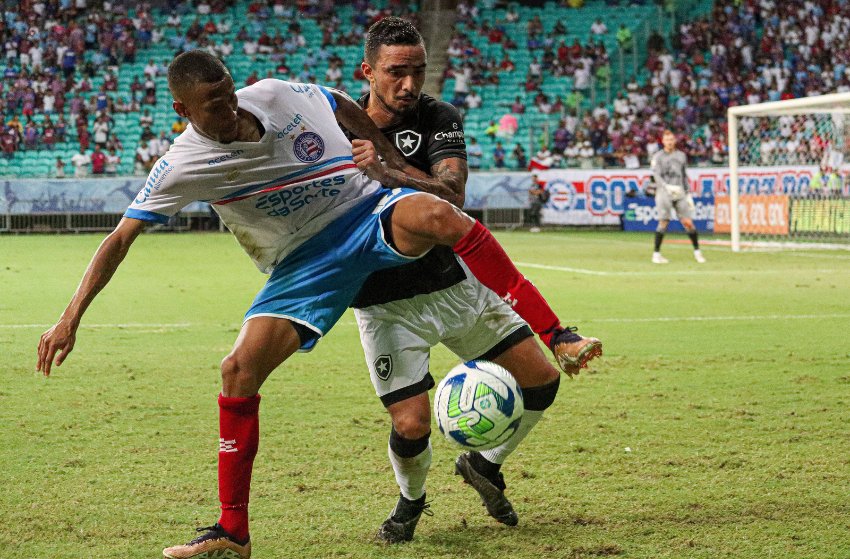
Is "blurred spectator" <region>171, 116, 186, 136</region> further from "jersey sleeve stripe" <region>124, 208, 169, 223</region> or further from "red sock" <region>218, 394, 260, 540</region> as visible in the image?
"red sock" <region>218, 394, 260, 540</region>

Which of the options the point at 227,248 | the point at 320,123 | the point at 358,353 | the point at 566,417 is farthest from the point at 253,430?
the point at 227,248

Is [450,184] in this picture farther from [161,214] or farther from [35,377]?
[35,377]

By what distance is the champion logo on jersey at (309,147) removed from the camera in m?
4.19

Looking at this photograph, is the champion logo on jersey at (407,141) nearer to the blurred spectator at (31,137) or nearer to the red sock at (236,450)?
the red sock at (236,450)

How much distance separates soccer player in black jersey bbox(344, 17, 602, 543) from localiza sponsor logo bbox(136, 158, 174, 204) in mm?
708

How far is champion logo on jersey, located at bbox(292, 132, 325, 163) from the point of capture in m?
4.19

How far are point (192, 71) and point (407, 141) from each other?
1.16 m

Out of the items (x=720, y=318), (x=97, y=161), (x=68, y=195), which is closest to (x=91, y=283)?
(x=720, y=318)

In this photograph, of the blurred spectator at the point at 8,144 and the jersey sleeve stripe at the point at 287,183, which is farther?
the blurred spectator at the point at 8,144

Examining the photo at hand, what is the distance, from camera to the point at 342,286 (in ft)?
13.9

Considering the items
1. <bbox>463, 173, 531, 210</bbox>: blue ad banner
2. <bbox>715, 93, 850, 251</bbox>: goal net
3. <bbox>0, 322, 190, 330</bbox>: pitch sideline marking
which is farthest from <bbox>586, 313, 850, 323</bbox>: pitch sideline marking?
<bbox>463, 173, 531, 210</bbox>: blue ad banner

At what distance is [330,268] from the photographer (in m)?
4.21

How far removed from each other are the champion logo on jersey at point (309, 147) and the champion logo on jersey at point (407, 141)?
502 millimetres

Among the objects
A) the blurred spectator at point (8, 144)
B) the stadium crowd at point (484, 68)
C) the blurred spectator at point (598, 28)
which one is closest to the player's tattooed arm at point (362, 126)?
the stadium crowd at point (484, 68)
